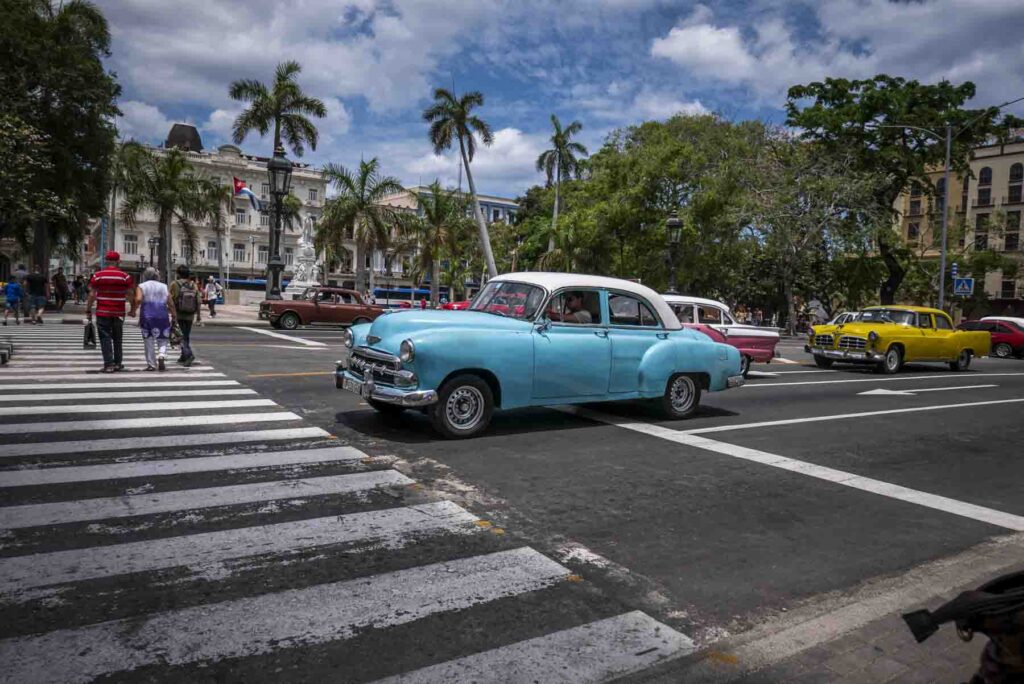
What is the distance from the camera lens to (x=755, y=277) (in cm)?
5531

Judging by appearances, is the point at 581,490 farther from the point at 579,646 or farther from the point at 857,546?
the point at 579,646

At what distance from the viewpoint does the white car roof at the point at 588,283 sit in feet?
27.2

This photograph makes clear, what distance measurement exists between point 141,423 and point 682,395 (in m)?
6.53

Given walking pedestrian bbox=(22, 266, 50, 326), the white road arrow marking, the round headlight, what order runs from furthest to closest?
walking pedestrian bbox=(22, 266, 50, 326) < the white road arrow marking < the round headlight

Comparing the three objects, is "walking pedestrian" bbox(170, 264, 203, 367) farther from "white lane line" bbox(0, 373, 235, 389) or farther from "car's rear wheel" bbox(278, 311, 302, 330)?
"car's rear wheel" bbox(278, 311, 302, 330)

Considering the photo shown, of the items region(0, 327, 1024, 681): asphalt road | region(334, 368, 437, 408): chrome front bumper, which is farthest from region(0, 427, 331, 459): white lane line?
region(334, 368, 437, 408): chrome front bumper

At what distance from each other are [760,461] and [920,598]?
10.3 ft

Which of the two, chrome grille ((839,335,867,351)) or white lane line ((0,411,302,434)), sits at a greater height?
chrome grille ((839,335,867,351))

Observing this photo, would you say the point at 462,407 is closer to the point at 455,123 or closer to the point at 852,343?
the point at 852,343

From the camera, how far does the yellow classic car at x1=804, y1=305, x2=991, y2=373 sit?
17641mm

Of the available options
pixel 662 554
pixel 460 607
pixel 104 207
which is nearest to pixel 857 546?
pixel 662 554

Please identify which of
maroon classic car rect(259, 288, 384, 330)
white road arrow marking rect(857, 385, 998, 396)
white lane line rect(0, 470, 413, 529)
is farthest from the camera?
maroon classic car rect(259, 288, 384, 330)

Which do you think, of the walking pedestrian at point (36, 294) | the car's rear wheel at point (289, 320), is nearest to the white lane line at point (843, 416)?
the car's rear wheel at point (289, 320)

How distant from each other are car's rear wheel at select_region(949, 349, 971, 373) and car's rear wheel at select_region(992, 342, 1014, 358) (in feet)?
34.6
